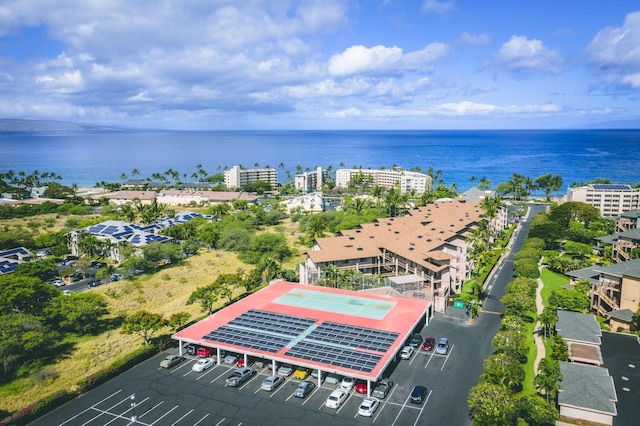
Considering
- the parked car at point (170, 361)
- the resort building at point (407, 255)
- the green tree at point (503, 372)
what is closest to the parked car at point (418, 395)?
the green tree at point (503, 372)

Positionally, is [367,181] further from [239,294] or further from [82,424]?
[82,424]

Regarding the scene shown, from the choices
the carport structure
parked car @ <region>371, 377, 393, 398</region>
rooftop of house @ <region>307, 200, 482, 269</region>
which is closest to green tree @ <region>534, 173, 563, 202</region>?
rooftop of house @ <region>307, 200, 482, 269</region>

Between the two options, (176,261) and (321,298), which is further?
(176,261)

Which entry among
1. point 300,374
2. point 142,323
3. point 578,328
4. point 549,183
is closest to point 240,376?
point 300,374

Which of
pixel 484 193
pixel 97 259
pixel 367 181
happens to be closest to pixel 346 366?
pixel 97 259

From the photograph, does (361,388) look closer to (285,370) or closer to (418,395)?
(418,395)

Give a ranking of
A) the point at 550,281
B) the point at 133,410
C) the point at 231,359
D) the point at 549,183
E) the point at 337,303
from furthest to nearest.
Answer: the point at 549,183
the point at 550,281
the point at 337,303
the point at 231,359
the point at 133,410

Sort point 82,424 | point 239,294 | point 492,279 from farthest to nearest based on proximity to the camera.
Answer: point 492,279
point 239,294
point 82,424
